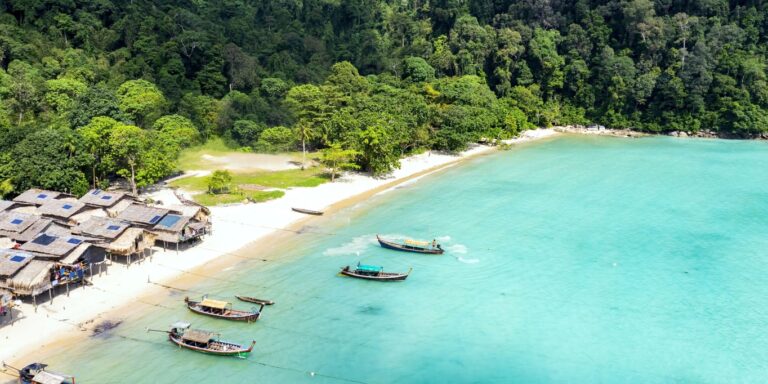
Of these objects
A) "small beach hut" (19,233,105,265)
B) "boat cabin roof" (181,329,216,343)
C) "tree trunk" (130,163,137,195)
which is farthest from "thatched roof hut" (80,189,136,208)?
"boat cabin roof" (181,329,216,343)

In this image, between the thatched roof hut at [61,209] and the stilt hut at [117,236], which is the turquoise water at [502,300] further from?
the thatched roof hut at [61,209]

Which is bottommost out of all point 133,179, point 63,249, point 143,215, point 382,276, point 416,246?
point 382,276

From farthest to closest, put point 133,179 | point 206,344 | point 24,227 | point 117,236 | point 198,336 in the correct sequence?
point 133,179 < point 24,227 < point 117,236 < point 198,336 < point 206,344

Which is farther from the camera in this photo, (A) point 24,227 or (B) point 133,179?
(B) point 133,179

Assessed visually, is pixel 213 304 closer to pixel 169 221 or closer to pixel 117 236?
pixel 117 236

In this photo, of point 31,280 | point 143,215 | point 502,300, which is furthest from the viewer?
point 143,215

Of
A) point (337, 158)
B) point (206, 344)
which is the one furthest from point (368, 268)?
point (337, 158)
